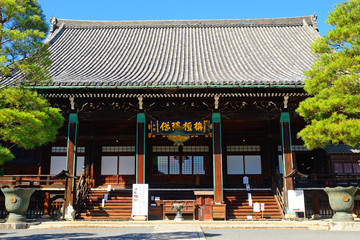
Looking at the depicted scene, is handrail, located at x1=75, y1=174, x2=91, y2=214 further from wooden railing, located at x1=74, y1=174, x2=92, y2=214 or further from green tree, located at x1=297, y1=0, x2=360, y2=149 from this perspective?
green tree, located at x1=297, y1=0, x2=360, y2=149

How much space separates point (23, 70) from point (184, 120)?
22.7 feet

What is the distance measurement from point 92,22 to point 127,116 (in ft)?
44.2

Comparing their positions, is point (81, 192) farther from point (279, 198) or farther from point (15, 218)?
point (279, 198)

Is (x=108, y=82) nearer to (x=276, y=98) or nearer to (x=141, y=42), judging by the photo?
(x=276, y=98)

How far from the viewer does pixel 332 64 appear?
10.4m

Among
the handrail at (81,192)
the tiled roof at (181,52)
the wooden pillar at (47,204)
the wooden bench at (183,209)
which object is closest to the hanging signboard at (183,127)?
the tiled roof at (181,52)

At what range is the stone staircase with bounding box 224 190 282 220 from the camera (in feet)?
45.7

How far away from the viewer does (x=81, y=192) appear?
562 inches

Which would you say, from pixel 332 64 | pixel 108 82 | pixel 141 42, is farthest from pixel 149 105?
pixel 141 42

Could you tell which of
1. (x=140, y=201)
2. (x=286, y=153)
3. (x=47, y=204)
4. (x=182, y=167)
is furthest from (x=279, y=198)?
(x=47, y=204)

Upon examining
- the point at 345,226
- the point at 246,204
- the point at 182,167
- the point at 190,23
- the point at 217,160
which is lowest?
the point at 345,226

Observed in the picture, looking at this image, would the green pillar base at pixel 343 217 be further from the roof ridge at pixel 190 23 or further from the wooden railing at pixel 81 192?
the roof ridge at pixel 190 23

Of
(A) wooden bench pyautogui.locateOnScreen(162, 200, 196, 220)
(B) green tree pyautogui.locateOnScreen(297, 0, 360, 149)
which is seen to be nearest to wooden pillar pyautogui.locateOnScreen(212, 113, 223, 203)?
(A) wooden bench pyautogui.locateOnScreen(162, 200, 196, 220)

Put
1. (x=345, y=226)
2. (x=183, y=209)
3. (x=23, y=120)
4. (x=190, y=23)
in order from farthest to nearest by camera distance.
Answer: (x=190, y=23), (x=183, y=209), (x=345, y=226), (x=23, y=120)
